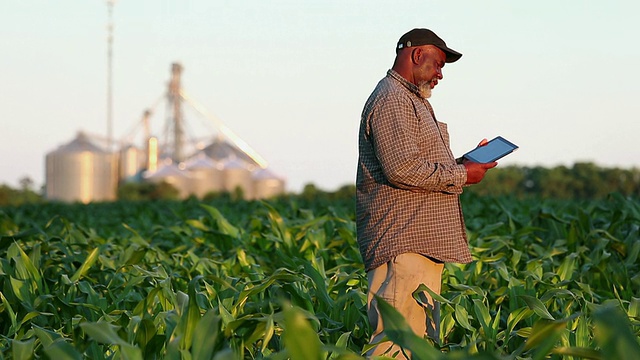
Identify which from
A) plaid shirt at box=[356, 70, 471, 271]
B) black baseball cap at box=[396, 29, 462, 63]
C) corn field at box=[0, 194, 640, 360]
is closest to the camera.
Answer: corn field at box=[0, 194, 640, 360]

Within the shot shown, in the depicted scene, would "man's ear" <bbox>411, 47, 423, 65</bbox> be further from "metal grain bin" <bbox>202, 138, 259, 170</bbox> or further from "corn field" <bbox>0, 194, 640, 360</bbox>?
"metal grain bin" <bbox>202, 138, 259, 170</bbox>

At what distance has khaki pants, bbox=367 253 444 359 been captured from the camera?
5.02 meters

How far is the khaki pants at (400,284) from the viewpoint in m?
5.02

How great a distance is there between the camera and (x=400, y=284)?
16.5 ft

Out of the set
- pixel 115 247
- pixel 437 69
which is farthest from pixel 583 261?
pixel 437 69

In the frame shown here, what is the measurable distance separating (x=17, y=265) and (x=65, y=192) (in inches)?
2578

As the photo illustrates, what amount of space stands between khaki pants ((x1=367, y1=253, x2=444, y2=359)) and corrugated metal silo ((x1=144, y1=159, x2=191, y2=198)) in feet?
210

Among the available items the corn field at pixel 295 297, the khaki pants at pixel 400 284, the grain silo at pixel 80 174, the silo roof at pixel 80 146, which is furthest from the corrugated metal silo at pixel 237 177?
the khaki pants at pixel 400 284

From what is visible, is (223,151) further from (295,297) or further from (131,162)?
(295,297)

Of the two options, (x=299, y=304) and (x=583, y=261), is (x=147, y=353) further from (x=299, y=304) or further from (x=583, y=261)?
(x=583, y=261)

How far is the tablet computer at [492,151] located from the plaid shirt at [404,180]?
0.09 meters

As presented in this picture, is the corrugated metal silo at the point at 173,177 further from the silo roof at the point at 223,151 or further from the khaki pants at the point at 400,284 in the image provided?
the khaki pants at the point at 400,284

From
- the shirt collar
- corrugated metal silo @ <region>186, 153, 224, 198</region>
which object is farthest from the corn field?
corrugated metal silo @ <region>186, 153, 224, 198</region>

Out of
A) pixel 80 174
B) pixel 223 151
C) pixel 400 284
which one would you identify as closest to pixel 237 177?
pixel 80 174
